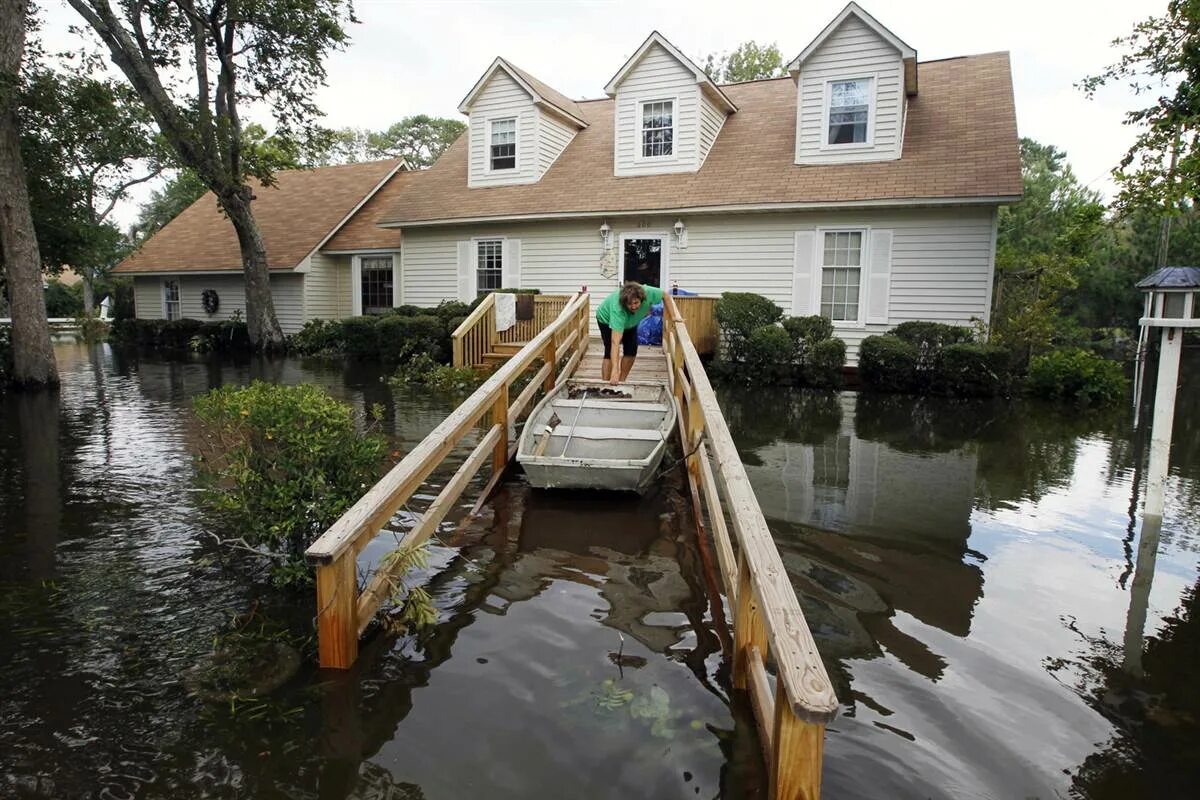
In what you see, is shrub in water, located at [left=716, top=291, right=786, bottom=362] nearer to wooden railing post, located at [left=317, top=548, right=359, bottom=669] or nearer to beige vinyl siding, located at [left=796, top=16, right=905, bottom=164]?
beige vinyl siding, located at [left=796, top=16, right=905, bottom=164]

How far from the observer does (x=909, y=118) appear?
15.3 meters

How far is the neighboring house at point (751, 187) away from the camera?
14.0 m

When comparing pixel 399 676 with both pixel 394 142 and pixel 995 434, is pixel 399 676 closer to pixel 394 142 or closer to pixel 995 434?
pixel 995 434

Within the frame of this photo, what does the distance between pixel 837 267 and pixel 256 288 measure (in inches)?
610

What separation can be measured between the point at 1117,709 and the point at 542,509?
13.0 ft

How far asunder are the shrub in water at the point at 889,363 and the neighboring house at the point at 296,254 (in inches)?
543

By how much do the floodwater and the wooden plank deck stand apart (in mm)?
2849

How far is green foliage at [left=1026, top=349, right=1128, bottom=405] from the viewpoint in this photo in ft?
39.4

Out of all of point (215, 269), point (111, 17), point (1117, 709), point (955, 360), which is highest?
point (111, 17)

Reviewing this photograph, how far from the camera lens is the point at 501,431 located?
6.61 m

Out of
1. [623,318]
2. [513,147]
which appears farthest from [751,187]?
[623,318]

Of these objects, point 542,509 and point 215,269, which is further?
point 215,269

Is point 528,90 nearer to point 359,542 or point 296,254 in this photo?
point 296,254

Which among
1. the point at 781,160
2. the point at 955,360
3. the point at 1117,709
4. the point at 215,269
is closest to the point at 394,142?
the point at 215,269
